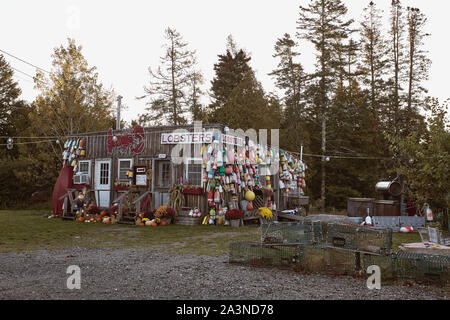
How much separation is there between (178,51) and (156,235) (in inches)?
889

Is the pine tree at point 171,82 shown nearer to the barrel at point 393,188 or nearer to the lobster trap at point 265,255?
the barrel at point 393,188

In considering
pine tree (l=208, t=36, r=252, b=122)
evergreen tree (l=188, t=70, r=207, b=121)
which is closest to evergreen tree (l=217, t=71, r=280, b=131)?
evergreen tree (l=188, t=70, r=207, b=121)

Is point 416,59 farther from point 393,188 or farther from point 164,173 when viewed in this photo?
point 164,173

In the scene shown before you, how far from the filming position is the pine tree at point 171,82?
31203 mm

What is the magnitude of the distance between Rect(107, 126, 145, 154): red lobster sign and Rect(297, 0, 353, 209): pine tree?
15817mm

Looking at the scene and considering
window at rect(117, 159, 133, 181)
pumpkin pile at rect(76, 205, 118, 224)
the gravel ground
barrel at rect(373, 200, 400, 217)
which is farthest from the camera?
window at rect(117, 159, 133, 181)

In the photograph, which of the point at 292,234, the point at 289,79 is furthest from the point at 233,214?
the point at 289,79

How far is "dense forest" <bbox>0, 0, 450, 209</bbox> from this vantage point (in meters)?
25.6

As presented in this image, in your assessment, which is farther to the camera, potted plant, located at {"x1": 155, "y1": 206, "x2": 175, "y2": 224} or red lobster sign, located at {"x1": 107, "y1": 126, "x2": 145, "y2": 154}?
red lobster sign, located at {"x1": 107, "y1": 126, "x2": 145, "y2": 154}

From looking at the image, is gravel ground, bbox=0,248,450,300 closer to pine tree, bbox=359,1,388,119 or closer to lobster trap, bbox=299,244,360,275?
lobster trap, bbox=299,244,360,275

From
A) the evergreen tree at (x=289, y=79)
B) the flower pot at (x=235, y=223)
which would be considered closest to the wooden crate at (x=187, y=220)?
the flower pot at (x=235, y=223)

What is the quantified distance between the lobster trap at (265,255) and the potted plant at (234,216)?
7.30 meters

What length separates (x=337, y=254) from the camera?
6613 mm
